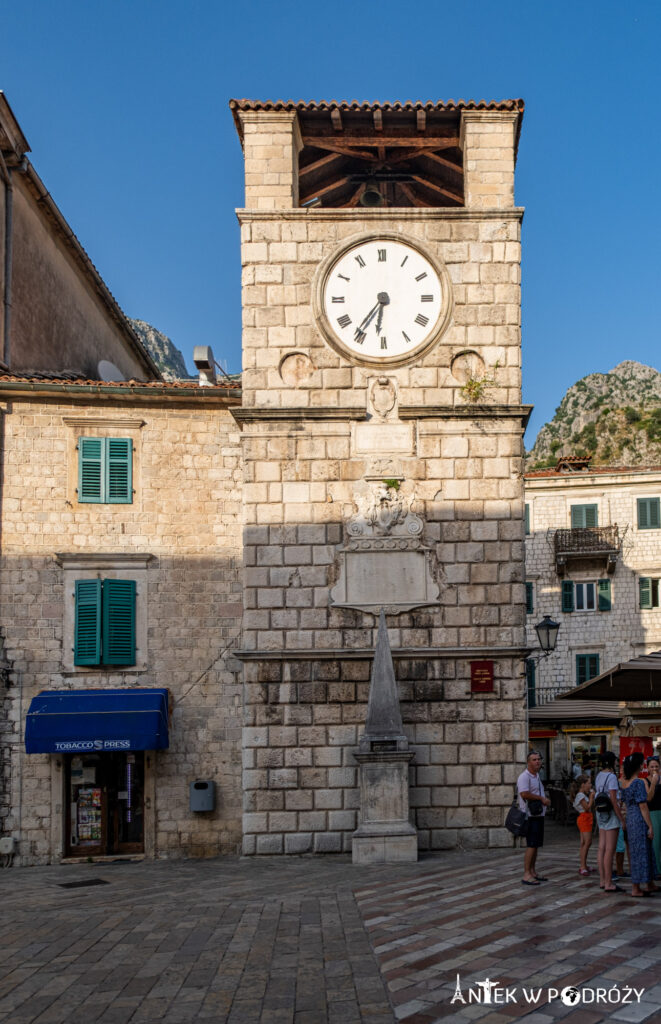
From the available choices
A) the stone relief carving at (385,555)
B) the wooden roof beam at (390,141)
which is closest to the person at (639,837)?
the stone relief carving at (385,555)

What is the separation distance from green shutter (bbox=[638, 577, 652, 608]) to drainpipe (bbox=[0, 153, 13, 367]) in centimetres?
2506

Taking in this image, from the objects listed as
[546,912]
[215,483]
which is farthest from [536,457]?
[546,912]

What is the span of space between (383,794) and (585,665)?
2366cm

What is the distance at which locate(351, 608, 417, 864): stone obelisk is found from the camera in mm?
13062

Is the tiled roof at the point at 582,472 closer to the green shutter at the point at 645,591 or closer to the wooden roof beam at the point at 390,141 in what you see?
the green shutter at the point at 645,591

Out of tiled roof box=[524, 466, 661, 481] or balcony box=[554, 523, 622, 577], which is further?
tiled roof box=[524, 466, 661, 481]

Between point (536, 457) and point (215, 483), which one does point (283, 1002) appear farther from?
point (536, 457)

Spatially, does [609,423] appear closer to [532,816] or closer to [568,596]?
[568,596]

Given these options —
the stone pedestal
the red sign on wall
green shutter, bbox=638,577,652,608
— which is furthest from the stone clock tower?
green shutter, bbox=638,577,652,608

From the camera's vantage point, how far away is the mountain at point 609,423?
218 feet

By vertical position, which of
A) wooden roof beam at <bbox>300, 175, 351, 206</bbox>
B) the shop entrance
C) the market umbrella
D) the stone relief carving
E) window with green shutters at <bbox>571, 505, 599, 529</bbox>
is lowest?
the shop entrance

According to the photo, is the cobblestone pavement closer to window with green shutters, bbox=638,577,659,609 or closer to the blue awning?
the blue awning

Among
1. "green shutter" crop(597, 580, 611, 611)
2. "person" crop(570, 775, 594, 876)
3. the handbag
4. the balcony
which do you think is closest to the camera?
the handbag

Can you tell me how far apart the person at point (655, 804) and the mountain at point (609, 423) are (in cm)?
4954
